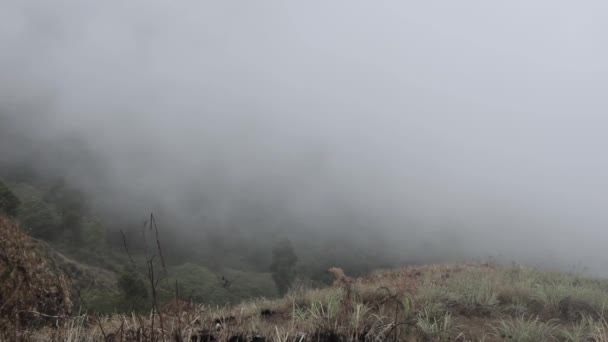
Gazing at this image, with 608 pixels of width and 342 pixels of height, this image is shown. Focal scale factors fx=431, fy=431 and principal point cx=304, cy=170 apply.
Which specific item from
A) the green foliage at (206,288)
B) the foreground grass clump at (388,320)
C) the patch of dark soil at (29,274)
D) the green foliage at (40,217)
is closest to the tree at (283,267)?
the green foliage at (206,288)

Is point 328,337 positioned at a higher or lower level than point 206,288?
higher

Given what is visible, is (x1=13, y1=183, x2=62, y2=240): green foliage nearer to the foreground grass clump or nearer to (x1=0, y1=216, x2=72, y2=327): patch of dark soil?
(x1=0, y1=216, x2=72, y2=327): patch of dark soil

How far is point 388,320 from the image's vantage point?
4.20m

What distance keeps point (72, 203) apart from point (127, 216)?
45229 mm

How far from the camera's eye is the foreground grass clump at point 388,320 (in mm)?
3557

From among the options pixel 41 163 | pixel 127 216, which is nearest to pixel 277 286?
pixel 127 216

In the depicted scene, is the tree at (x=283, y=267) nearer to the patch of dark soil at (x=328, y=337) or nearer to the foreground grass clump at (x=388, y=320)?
the foreground grass clump at (x=388, y=320)

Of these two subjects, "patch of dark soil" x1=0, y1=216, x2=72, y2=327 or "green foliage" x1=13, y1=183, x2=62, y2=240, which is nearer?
"patch of dark soil" x1=0, y1=216, x2=72, y2=327

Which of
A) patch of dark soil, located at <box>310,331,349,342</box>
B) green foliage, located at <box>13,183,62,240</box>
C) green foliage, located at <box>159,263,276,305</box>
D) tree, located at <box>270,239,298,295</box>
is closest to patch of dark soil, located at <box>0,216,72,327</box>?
green foliage, located at <box>159,263,276,305</box>

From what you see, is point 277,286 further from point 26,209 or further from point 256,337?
point 256,337

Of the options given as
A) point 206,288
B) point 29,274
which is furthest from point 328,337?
point 206,288

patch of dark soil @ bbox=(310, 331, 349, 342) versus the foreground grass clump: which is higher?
patch of dark soil @ bbox=(310, 331, 349, 342)

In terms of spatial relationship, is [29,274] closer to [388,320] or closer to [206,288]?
[388,320]

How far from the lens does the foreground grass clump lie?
3557mm
